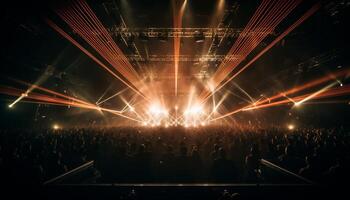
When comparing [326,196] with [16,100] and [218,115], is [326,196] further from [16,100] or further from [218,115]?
[218,115]

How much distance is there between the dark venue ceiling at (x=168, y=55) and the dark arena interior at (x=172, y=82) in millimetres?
82

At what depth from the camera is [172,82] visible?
2114cm

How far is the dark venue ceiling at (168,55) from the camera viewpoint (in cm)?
782

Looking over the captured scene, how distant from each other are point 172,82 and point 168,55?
7.75m

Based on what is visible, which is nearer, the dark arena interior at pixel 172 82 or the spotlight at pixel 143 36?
the dark arena interior at pixel 172 82

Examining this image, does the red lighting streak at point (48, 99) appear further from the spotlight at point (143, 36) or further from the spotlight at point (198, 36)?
the spotlight at point (198, 36)

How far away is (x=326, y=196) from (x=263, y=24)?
768 centimetres

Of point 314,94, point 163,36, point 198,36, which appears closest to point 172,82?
point 163,36

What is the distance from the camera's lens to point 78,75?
15977 millimetres

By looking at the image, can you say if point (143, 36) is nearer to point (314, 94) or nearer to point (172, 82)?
point (172, 82)

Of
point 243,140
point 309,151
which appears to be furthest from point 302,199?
point 243,140

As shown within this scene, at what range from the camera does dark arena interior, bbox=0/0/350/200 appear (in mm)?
4580

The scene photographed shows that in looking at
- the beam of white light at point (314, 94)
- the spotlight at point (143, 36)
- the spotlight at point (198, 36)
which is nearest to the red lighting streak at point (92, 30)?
the spotlight at point (143, 36)

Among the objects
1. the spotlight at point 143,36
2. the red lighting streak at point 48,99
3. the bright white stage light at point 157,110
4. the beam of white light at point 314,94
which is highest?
the spotlight at point 143,36
